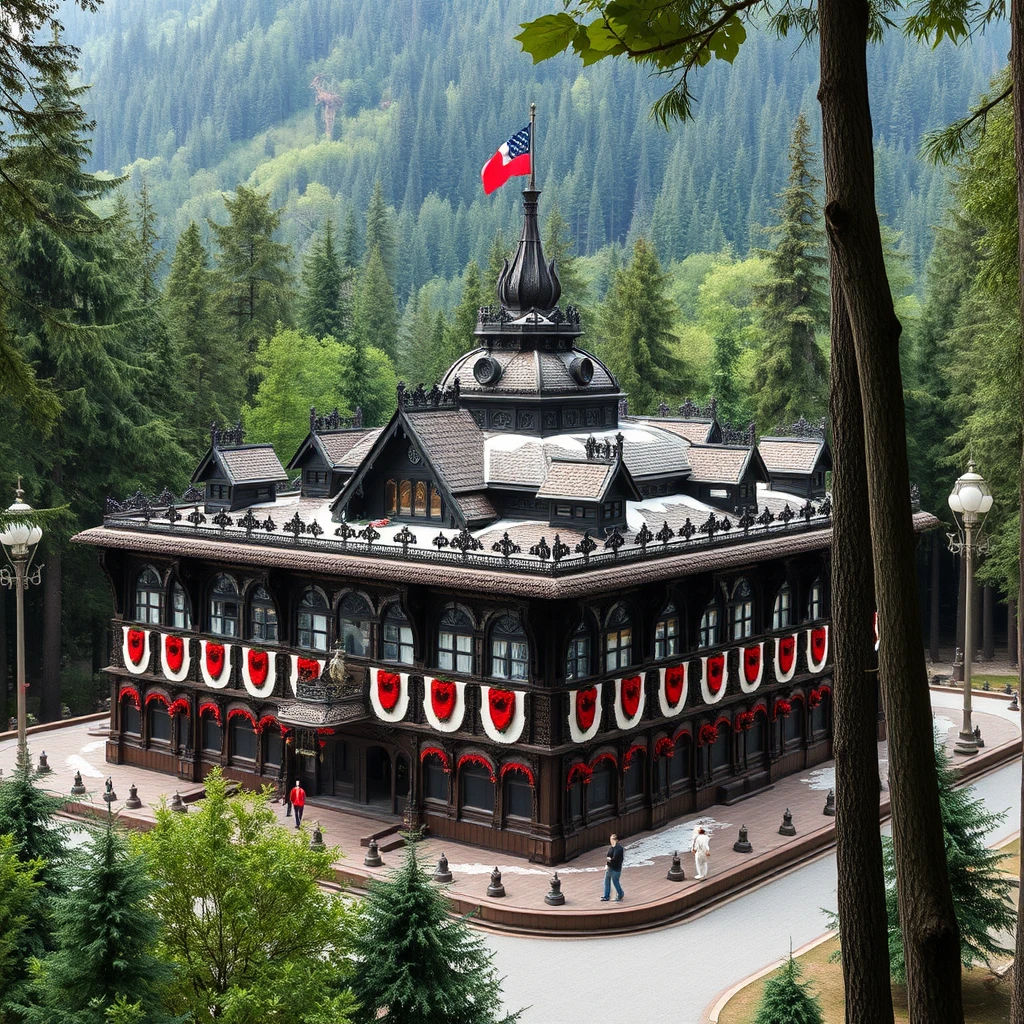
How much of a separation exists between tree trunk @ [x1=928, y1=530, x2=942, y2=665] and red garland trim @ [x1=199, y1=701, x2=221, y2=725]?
106 ft

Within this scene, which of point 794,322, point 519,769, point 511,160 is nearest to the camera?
point 519,769

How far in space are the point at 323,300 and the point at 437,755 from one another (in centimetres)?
5380

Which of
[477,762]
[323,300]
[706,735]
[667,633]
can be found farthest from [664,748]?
[323,300]

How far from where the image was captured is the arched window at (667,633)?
1492 inches

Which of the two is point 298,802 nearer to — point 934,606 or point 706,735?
point 706,735

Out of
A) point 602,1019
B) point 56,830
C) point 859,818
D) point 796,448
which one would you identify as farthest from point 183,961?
point 796,448

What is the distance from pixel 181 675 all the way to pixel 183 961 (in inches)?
838

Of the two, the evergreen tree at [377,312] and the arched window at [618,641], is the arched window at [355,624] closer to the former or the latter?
the arched window at [618,641]

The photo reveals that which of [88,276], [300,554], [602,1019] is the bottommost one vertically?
[602,1019]

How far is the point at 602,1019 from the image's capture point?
27.1 metres

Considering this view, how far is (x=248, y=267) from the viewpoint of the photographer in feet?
240

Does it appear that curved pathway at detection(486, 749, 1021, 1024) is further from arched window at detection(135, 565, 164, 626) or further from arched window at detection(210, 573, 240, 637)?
arched window at detection(135, 565, 164, 626)

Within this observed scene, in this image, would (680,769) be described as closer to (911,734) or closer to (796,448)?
(796,448)

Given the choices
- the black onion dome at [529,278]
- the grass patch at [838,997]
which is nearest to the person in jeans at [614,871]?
the grass patch at [838,997]
